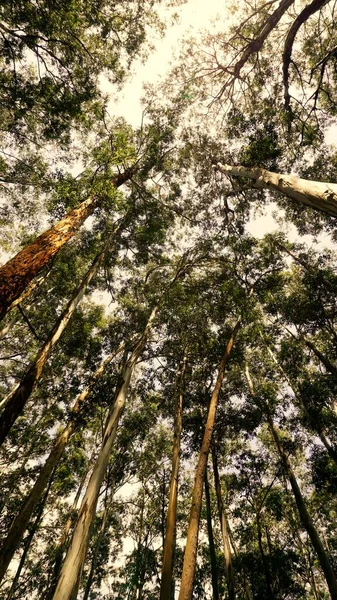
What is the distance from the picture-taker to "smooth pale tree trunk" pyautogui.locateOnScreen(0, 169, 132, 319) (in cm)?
398

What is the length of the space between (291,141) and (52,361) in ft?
42.9

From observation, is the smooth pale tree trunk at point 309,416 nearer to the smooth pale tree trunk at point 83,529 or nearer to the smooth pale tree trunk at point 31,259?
the smooth pale tree trunk at point 83,529

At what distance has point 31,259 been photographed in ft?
15.4

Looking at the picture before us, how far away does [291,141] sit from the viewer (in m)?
11.0

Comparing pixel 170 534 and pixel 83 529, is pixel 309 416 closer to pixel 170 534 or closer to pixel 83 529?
pixel 170 534

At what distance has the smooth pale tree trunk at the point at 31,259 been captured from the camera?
3983mm

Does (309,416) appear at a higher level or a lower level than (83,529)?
higher

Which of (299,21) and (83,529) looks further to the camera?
(299,21)

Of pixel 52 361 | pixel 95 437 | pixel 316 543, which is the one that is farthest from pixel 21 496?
pixel 316 543

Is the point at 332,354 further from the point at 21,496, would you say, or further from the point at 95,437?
the point at 21,496

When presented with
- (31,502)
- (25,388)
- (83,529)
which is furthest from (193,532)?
(31,502)

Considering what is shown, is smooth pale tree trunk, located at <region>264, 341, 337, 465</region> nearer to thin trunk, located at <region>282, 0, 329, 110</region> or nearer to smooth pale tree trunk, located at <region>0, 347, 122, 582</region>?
smooth pale tree trunk, located at <region>0, 347, 122, 582</region>

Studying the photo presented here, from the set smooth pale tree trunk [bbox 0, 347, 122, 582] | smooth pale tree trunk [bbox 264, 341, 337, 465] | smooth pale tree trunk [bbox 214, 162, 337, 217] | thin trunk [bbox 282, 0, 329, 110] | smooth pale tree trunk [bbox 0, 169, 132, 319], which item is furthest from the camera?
smooth pale tree trunk [bbox 264, 341, 337, 465]

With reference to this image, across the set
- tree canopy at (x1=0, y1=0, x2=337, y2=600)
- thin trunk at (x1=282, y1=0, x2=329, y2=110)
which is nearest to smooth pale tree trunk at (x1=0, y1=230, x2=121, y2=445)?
tree canopy at (x1=0, y1=0, x2=337, y2=600)
